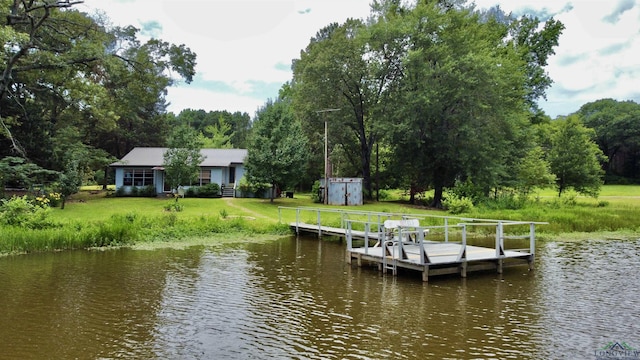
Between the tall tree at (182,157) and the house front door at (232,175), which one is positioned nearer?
the tall tree at (182,157)

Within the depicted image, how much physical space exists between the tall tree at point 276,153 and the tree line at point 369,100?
→ 0.32 ft

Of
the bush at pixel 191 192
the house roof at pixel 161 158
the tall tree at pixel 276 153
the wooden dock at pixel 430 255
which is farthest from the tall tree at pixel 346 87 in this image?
the wooden dock at pixel 430 255

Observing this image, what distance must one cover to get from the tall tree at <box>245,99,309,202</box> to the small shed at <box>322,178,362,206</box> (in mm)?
3807

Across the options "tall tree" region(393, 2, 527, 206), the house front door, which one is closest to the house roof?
the house front door

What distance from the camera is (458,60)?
36406 mm

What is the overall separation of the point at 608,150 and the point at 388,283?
8621cm

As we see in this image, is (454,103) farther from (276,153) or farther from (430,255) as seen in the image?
(430,255)

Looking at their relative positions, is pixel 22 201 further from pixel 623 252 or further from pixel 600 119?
pixel 600 119

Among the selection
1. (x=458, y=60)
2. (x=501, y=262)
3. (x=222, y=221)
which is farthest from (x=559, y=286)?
(x=458, y=60)

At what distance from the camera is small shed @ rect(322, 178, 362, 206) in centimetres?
3750

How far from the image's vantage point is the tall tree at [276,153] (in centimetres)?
3375

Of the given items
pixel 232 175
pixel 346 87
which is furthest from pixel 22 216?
pixel 346 87

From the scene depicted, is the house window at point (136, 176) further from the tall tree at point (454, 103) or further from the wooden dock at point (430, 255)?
the wooden dock at point (430, 255)

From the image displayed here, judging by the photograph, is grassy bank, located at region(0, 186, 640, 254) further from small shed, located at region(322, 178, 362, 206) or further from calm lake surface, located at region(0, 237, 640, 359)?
small shed, located at region(322, 178, 362, 206)
